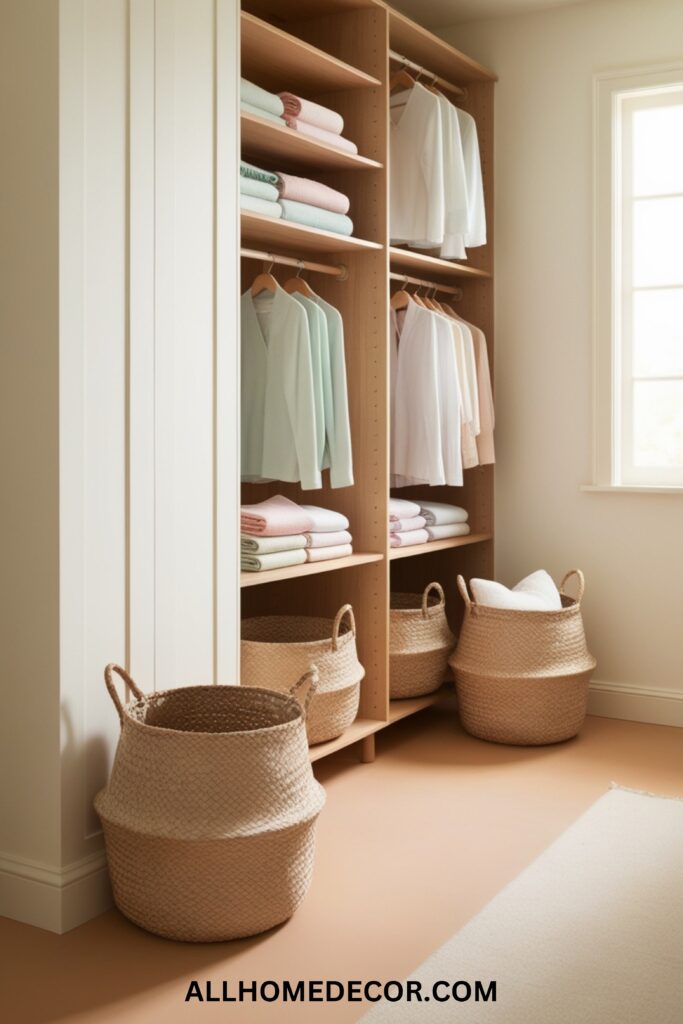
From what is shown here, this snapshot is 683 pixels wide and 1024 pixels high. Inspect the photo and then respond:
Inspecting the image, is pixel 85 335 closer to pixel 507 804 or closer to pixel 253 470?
pixel 253 470

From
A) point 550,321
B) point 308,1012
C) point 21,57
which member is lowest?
point 308,1012

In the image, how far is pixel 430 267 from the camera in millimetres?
4035

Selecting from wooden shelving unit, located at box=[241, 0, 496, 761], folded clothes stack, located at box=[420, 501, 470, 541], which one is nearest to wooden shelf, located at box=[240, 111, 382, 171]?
wooden shelving unit, located at box=[241, 0, 496, 761]

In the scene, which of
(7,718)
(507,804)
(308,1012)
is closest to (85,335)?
(7,718)

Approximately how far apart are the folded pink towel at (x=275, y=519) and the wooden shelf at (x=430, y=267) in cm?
97

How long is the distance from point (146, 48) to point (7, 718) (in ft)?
5.00

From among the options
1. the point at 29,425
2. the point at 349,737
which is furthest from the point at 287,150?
the point at 349,737

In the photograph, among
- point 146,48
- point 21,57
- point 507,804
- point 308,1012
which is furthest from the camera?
point 507,804

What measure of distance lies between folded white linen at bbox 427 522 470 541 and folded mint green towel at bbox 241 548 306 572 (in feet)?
2.98

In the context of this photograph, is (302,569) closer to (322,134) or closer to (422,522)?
(422,522)

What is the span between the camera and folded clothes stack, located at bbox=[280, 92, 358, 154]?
3.23 metres

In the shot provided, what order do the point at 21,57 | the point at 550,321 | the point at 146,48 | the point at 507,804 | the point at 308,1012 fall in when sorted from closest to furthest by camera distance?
1. the point at 308,1012
2. the point at 21,57
3. the point at 146,48
4. the point at 507,804
5. the point at 550,321

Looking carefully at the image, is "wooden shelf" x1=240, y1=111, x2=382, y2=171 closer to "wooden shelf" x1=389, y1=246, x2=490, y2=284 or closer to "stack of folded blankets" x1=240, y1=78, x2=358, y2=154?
"stack of folded blankets" x1=240, y1=78, x2=358, y2=154

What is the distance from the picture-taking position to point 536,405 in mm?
4332
